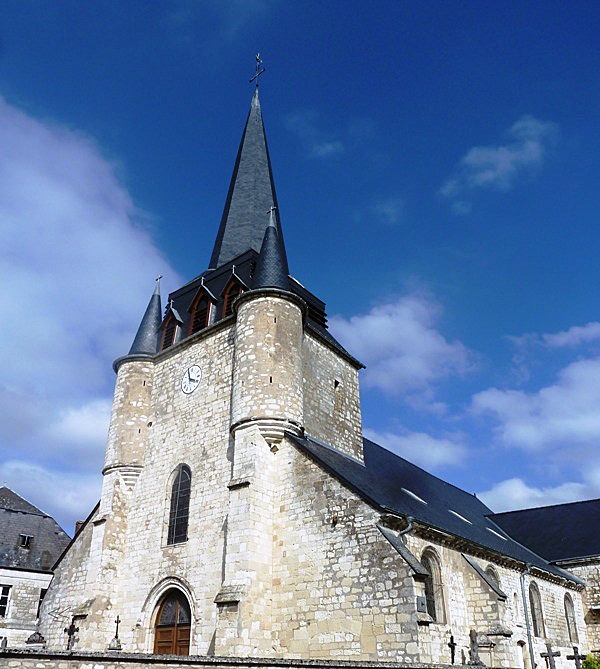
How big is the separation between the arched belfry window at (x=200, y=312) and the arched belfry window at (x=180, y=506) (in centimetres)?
472

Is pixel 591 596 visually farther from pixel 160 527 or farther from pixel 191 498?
pixel 160 527

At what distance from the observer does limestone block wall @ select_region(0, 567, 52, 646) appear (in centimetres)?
2305

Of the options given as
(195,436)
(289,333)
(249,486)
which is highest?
(289,333)

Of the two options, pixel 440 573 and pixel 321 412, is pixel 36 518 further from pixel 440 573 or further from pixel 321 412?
pixel 440 573

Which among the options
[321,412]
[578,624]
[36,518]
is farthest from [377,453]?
[36,518]

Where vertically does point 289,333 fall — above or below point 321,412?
above

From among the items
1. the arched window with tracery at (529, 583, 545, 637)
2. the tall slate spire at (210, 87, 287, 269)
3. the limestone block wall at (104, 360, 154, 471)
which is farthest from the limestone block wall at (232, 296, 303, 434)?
the arched window with tracery at (529, 583, 545, 637)

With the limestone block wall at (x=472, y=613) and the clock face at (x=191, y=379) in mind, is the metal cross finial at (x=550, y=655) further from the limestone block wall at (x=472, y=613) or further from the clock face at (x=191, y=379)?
the clock face at (x=191, y=379)

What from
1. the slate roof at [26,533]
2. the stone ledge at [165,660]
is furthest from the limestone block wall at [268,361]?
the slate roof at [26,533]

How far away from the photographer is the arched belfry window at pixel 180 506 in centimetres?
1606

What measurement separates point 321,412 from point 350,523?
491 centimetres

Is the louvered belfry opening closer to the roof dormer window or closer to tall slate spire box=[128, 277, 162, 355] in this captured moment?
tall slate spire box=[128, 277, 162, 355]

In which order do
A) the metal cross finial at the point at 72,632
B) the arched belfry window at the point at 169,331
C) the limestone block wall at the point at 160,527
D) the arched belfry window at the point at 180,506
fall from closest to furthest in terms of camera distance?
1. the limestone block wall at the point at 160,527
2. the metal cross finial at the point at 72,632
3. the arched belfry window at the point at 180,506
4. the arched belfry window at the point at 169,331

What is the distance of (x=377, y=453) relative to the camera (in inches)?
853
